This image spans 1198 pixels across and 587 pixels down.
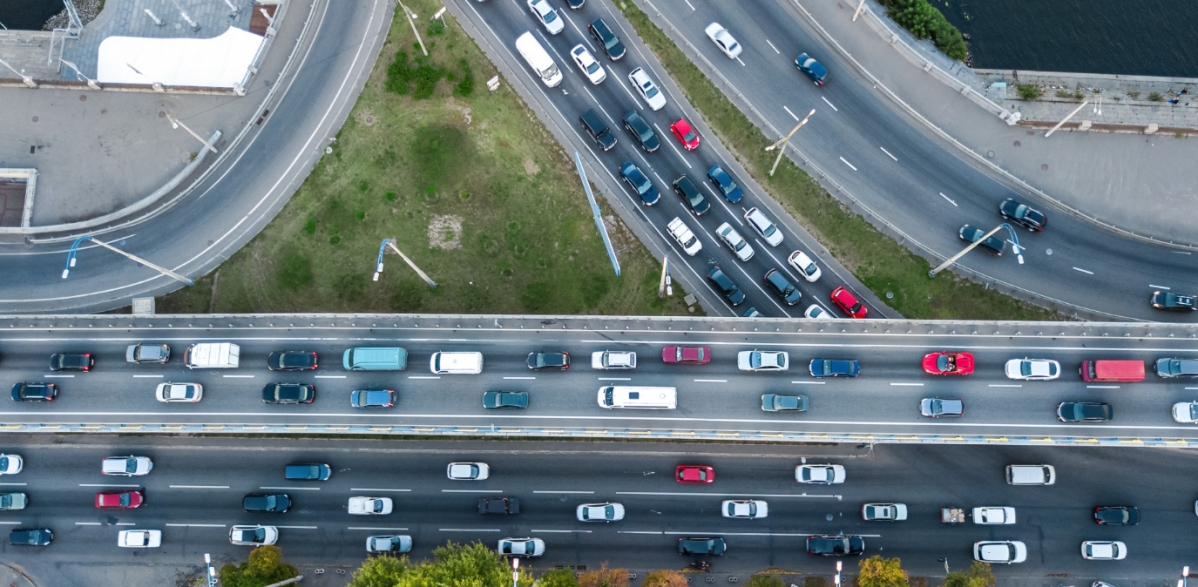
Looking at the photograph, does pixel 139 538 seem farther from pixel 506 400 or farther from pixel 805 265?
pixel 805 265

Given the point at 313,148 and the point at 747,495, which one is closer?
the point at 747,495

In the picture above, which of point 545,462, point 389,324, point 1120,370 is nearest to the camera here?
point 1120,370

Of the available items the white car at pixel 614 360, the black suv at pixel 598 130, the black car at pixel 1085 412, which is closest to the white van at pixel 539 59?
the black suv at pixel 598 130

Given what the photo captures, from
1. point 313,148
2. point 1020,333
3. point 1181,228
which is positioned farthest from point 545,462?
point 1181,228

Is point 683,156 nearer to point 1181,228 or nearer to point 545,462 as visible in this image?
point 545,462

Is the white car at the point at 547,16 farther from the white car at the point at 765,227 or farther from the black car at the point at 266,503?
the black car at the point at 266,503

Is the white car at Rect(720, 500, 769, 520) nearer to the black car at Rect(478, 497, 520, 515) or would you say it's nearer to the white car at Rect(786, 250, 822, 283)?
the black car at Rect(478, 497, 520, 515)

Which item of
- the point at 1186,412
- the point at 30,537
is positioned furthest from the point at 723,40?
the point at 30,537
